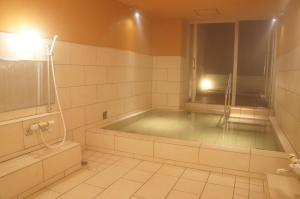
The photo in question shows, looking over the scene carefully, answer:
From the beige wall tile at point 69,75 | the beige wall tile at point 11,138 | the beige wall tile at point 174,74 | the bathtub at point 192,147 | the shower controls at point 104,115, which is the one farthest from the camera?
the beige wall tile at point 174,74

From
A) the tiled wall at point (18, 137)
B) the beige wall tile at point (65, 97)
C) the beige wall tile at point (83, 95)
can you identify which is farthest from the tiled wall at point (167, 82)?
the tiled wall at point (18, 137)

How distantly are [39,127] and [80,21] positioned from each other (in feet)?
4.71

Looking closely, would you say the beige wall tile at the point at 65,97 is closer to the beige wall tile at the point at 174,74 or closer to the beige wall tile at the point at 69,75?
the beige wall tile at the point at 69,75

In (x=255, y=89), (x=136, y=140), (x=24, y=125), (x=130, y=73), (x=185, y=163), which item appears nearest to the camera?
(x=24, y=125)

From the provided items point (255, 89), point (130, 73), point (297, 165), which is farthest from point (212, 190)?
point (255, 89)

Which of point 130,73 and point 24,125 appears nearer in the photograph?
point 24,125

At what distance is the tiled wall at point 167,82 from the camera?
17.6 feet

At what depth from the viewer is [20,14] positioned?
228cm

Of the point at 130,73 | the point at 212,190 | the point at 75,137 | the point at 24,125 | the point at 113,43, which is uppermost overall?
the point at 113,43

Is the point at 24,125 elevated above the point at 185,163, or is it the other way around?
the point at 24,125

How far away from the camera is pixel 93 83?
341 centimetres

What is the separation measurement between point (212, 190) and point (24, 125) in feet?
5.88

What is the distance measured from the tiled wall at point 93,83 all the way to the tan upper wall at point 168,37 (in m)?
0.77

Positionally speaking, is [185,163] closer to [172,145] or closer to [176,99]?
[172,145]
